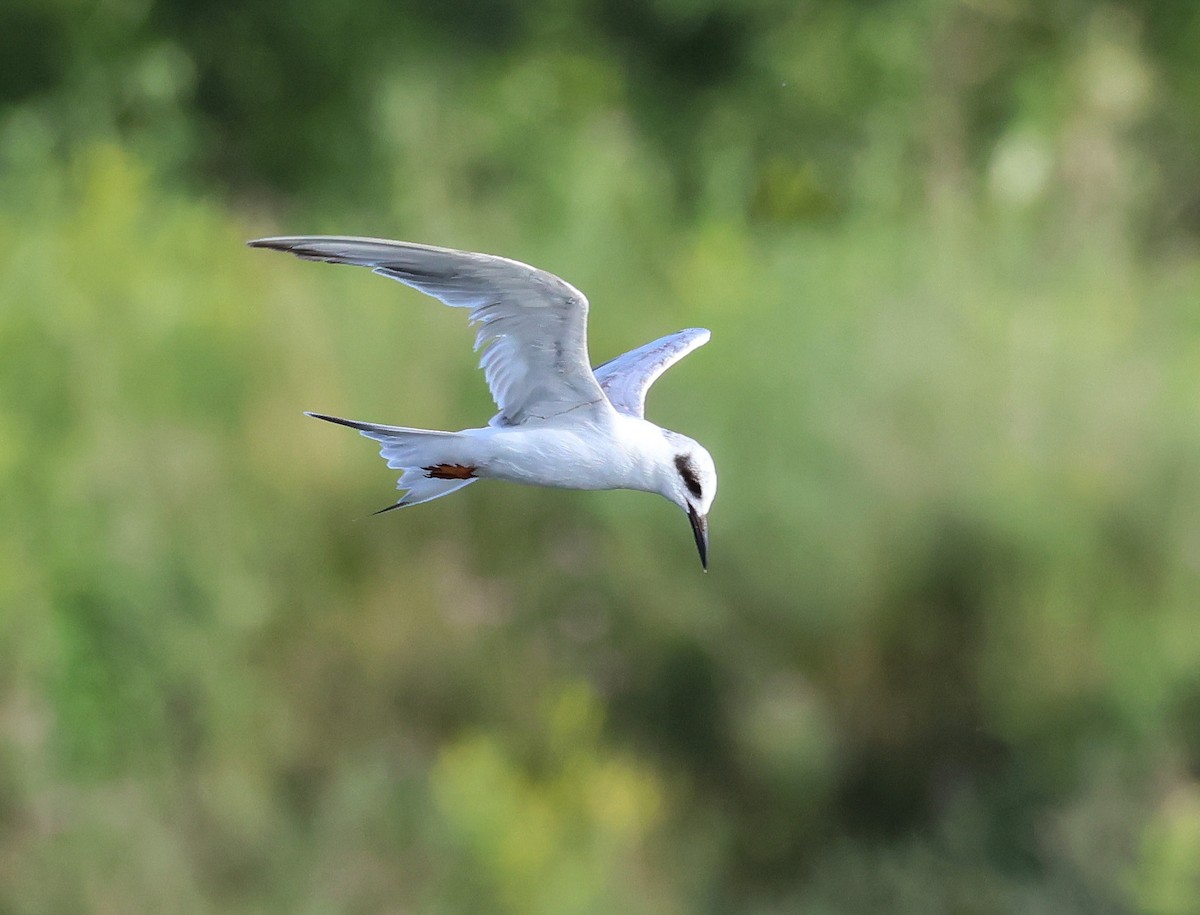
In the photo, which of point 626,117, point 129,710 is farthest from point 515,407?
point 626,117

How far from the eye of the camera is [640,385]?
15.7 feet

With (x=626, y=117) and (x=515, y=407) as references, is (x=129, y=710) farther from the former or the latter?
(x=626, y=117)

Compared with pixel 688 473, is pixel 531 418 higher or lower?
higher

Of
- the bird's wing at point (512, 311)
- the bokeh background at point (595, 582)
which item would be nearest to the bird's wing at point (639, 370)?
the bird's wing at point (512, 311)

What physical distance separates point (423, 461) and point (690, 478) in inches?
22.3

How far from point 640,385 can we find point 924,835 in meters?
3.46

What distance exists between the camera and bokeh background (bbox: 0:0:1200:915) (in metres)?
6.91

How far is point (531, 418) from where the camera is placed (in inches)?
169

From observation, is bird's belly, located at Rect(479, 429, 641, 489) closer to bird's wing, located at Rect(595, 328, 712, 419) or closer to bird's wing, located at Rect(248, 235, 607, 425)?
bird's wing, located at Rect(248, 235, 607, 425)

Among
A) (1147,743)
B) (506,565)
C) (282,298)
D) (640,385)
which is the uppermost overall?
(640,385)

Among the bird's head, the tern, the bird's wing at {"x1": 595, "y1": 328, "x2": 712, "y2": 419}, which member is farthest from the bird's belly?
the bird's wing at {"x1": 595, "y1": 328, "x2": 712, "y2": 419}

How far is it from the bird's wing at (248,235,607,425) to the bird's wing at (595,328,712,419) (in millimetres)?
413

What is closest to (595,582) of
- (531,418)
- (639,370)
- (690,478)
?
(639,370)

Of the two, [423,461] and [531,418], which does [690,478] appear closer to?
[531,418]
